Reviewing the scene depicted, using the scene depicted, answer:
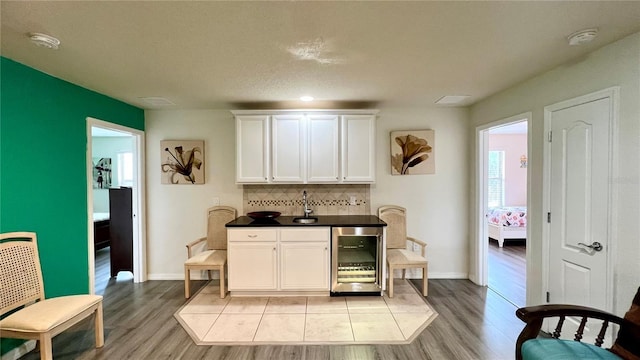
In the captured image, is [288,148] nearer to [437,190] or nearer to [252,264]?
[252,264]

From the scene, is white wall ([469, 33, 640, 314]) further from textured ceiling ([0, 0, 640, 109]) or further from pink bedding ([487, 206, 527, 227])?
pink bedding ([487, 206, 527, 227])

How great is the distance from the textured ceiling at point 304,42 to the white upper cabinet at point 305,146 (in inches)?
22.9

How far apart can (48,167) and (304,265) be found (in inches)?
105

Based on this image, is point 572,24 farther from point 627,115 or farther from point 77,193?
point 77,193

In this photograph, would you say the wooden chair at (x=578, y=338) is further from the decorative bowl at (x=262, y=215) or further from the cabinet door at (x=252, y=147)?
the cabinet door at (x=252, y=147)

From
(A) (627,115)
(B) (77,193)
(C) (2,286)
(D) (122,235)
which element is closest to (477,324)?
(A) (627,115)

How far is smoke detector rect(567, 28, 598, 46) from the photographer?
1.84m

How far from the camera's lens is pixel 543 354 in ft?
5.30

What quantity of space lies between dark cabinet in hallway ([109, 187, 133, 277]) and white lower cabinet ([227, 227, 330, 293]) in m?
1.74

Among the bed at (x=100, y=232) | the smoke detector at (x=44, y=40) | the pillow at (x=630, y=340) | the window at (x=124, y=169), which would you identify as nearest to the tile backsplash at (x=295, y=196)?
the smoke detector at (x=44, y=40)

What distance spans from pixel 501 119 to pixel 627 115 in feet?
4.40

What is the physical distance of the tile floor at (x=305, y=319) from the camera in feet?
8.40

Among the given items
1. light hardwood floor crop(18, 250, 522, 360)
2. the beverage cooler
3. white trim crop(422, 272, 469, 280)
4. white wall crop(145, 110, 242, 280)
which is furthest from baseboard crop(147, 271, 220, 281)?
white trim crop(422, 272, 469, 280)

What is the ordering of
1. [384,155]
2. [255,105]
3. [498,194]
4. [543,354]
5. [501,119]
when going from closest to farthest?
[543,354]
[501,119]
[255,105]
[384,155]
[498,194]
